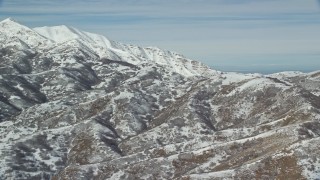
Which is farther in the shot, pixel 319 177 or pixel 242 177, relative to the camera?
pixel 242 177

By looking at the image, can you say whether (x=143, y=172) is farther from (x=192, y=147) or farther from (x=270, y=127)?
(x=270, y=127)

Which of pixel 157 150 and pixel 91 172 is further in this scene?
pixel 157 150

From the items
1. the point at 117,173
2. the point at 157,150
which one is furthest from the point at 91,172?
the point at 157,150

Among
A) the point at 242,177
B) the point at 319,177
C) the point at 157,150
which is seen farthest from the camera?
the point at 157,150

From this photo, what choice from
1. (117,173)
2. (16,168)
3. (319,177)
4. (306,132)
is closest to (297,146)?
(319,177)

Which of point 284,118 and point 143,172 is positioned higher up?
point 284,118

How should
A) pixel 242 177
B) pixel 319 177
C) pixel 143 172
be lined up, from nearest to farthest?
1. pixel 319 177
2. pixel 242 177
3. pixel 143 172

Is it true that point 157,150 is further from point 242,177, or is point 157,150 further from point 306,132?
point 242,177

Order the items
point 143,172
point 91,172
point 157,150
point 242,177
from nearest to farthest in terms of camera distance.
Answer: point 242,177 < point 143,172 < point 91,172 < point 157,150

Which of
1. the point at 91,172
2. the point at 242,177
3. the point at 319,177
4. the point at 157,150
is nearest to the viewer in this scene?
the point at 319,177
